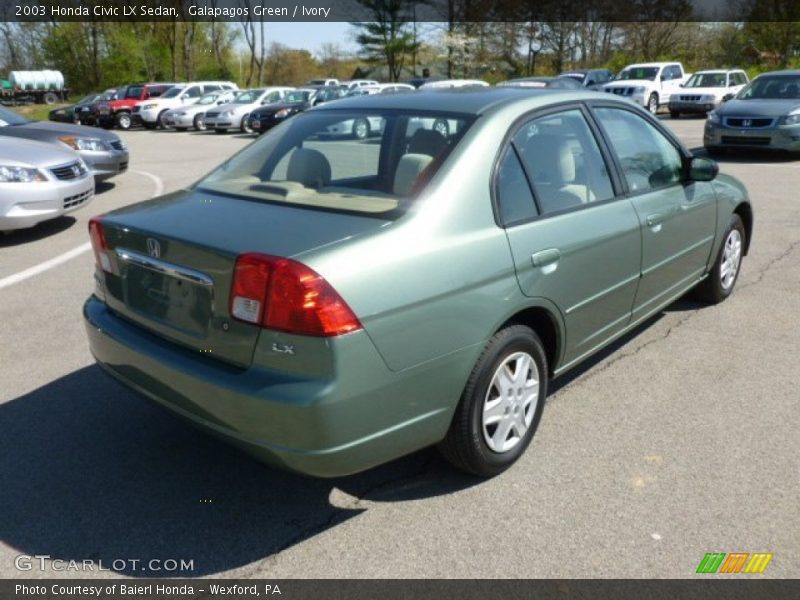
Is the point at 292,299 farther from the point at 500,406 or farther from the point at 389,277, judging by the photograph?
the point at 500,406

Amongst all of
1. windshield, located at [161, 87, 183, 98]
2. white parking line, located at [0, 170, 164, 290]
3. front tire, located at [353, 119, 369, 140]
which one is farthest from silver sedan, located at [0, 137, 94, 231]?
windshield, located at [161, 87, 183, 98]

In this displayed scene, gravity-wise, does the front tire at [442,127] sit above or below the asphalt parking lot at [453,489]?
above

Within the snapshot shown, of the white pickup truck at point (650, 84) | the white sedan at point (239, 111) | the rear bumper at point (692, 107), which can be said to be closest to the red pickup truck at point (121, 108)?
the white sedan at point (239, 111)

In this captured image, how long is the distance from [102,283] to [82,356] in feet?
4.89

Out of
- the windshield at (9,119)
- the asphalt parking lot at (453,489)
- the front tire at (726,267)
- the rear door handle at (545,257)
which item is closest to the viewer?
the asphalt parking lot at (453,489)

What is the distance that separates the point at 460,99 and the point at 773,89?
13.6 m

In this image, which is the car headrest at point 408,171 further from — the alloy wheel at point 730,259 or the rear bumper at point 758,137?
the rear bumper at point 758,137

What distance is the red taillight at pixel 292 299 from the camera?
95.0 inches

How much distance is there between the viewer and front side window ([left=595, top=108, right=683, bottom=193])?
13.0 ft

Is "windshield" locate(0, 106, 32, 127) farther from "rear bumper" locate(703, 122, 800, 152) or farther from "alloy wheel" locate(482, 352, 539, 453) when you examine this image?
"rear bumper" locate(703, 122, 800, 152)

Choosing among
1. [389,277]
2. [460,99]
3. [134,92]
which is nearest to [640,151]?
[460,99]

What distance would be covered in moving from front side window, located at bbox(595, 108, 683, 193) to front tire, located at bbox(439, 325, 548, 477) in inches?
53.0

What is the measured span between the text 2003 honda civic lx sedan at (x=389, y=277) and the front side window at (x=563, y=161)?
0.01 metres
